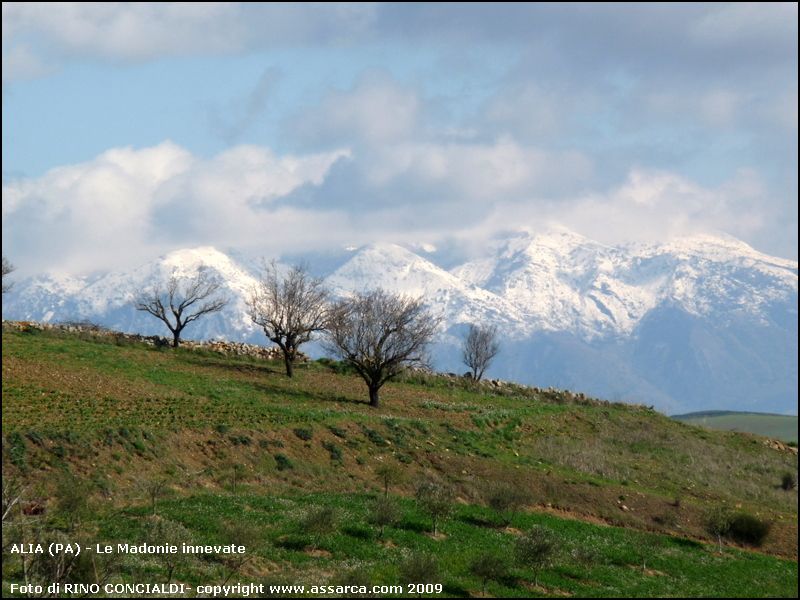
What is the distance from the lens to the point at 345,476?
5012cm

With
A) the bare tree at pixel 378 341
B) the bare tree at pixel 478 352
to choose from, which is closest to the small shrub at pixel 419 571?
the bare tree at pixel 378 341

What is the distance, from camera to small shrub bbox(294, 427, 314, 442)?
174ft

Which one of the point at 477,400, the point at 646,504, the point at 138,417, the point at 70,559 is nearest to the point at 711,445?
the point at 477,400

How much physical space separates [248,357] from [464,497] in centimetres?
3850

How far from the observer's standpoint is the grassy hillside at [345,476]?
1292 inches

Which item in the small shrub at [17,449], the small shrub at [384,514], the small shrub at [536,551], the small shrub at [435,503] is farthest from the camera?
the small shrub at [17,449]

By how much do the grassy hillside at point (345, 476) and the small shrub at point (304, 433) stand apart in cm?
21

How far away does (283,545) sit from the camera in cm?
3347

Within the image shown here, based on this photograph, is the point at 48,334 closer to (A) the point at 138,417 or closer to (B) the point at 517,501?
(A) the point at 138,417

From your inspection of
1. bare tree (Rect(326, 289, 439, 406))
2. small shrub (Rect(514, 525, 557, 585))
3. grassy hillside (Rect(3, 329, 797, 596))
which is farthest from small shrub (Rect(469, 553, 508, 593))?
bare tree (Rect(326, 289, 439, 406))

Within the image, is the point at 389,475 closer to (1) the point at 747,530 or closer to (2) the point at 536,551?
(2) the point at 536,551

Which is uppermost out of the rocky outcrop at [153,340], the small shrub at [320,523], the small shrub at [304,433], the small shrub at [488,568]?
the rocky outcrop at [153,340]

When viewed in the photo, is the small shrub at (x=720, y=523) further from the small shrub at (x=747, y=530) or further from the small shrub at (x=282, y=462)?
the small shrub at (x=282, y=462)

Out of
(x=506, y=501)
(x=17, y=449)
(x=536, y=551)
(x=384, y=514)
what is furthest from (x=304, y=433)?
(x=536, y=551)
